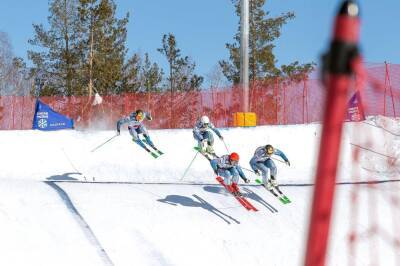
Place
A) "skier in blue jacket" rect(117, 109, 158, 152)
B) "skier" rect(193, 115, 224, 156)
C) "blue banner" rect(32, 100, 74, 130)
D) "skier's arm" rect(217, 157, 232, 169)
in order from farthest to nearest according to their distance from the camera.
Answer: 1. "blue banner" rect(32, 100, 74, 130)
2. "skier in blue jacket" rect(117, 109, 158, 152)
3. "skier" rect(193, 115, 224, 156)
4. "skier's arm" rect(217, 157, 232, 169)

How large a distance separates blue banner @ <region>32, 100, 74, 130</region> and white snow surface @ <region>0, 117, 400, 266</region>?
155cm

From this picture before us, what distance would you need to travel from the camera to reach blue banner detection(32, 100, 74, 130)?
2211cm

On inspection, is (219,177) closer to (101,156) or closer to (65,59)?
(101,156)

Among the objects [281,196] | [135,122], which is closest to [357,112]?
[281,196]

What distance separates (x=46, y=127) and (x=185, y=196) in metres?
9.18

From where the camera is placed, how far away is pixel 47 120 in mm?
22219

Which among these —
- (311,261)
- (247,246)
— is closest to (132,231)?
(247,246)

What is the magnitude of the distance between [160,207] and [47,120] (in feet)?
32.6

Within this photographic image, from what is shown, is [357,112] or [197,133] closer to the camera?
[357,112]

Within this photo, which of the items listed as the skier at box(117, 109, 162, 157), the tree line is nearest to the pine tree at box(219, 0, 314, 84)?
the tree line

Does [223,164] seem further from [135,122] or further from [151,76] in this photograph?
[151,76]

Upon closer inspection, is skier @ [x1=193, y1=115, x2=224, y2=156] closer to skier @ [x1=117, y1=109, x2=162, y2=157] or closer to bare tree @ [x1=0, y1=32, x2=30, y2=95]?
skier @ [x1=117, y1=109, x2=162, y2=157]

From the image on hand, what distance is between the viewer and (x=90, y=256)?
10539mm

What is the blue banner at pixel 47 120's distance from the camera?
2211 cm
